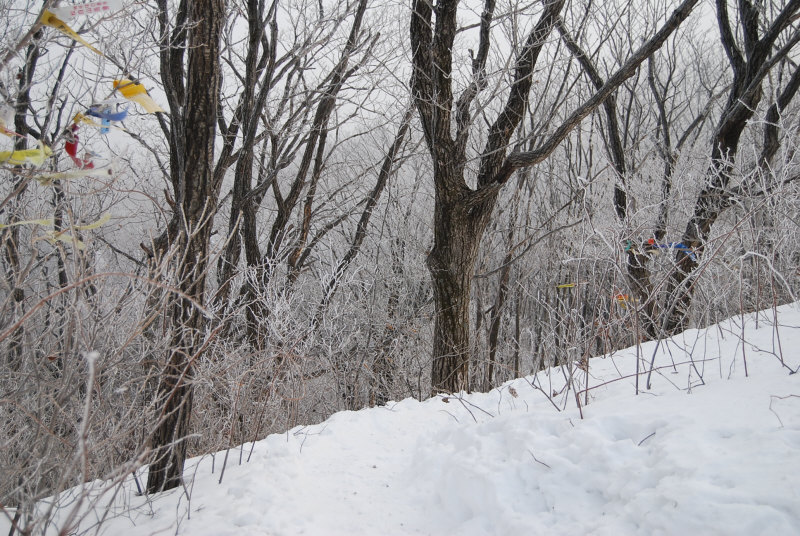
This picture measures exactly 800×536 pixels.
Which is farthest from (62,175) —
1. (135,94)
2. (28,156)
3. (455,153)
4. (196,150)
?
(455,153)

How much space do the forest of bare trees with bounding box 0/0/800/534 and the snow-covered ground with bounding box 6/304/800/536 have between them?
25 centimetres

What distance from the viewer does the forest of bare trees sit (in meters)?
Answer: 1.77

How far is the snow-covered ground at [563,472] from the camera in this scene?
4.44 feet

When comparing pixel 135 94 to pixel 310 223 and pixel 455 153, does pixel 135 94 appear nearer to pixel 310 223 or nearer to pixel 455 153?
pixel 455 153

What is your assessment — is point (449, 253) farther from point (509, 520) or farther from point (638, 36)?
point (638, 36)

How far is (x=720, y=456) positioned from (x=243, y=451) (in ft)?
7.58

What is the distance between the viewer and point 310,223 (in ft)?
25.1

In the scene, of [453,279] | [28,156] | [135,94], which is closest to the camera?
[28,156]

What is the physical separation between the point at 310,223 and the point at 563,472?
21.2 feet

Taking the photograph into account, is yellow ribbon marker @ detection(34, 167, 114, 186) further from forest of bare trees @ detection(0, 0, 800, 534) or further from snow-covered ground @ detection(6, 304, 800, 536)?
snow-covered ground @ detection(6, 304, 800, 536)

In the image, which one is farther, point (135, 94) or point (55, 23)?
point (135, 94)

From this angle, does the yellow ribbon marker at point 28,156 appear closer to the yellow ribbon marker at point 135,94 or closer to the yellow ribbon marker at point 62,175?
the yellow ribbon marker at point 62,175

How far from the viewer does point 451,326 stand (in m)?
4.45

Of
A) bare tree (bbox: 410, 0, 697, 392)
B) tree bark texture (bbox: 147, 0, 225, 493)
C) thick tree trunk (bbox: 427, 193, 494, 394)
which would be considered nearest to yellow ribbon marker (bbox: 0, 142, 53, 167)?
tree bark texture (bbox: 147, 0, 225, 493)
